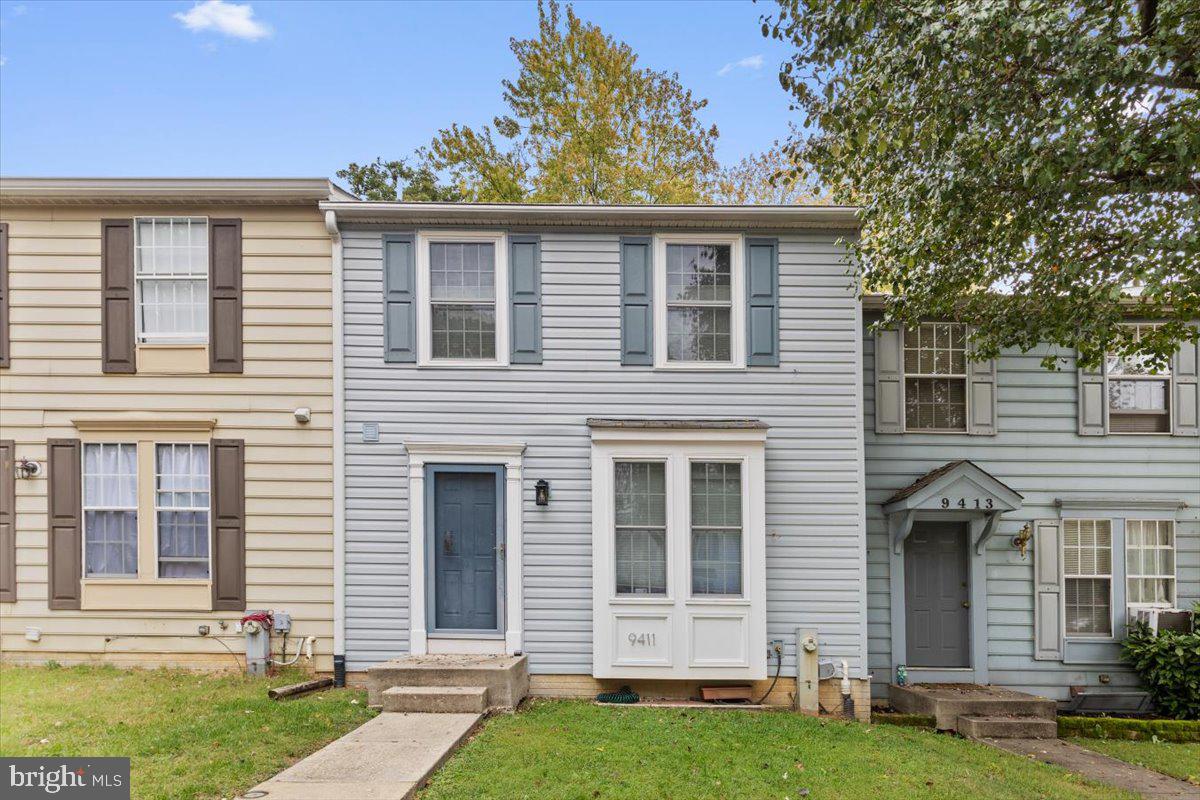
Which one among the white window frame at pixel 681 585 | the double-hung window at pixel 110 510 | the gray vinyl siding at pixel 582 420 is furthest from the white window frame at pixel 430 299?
the double-hung window at pixel 110 510

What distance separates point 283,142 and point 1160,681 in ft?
70.4

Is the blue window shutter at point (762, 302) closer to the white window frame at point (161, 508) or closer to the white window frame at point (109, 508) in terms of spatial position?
the white window frame at point (161, 508)

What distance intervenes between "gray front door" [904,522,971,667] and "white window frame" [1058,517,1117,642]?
122 centimetres

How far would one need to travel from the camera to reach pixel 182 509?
7.73 m

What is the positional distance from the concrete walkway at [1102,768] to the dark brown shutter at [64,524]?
34.2 feet

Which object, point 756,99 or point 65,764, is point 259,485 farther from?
point 756,99

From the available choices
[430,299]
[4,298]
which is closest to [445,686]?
[430,299]

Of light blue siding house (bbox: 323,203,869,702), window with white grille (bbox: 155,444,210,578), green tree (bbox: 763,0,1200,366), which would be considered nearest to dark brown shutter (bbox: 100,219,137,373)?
window with white grille (bbox: 155,444,210,578)

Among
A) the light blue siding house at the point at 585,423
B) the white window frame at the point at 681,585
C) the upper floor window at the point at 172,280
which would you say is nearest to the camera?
the white window frame at the point at 681,585

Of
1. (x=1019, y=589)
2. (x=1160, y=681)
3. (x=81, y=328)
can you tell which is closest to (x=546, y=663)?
(x=1019, y=589)

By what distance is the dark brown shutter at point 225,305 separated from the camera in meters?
7.74

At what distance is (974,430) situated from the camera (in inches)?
339

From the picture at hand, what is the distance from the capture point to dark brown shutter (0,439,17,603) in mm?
7730

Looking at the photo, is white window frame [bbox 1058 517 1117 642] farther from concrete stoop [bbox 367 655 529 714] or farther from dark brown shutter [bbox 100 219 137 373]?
dark brown shutter [bbox 100 219 137 373]
